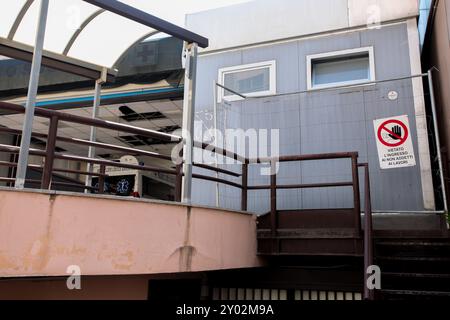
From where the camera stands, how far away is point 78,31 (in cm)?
506

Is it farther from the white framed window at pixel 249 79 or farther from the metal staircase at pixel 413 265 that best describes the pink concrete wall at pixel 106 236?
the white framed window at pixel 249 79

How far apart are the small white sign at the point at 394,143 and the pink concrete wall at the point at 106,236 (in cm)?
261

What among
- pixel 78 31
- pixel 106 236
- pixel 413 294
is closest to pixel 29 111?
pixel 106 236

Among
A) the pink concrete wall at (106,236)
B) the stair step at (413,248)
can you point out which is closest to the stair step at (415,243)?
the stair step at (413,248)

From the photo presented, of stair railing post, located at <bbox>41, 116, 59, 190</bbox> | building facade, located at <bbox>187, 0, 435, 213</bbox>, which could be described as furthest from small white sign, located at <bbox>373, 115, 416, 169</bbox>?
stair railing post, located at <bbox>41, 116, 59, 190</bbox>

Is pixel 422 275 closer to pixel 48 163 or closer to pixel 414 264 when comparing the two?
pixel 414 264

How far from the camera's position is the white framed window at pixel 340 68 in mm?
6370

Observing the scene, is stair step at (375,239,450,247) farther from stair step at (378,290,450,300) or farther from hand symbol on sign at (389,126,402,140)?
hand symbol on sign at (389,126,402,140)

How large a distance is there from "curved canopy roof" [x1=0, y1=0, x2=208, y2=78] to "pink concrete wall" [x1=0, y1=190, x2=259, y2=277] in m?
1.84

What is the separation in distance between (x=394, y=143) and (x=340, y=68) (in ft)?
5.12

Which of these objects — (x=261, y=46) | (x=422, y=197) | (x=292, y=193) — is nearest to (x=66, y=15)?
(x=261, y=46)

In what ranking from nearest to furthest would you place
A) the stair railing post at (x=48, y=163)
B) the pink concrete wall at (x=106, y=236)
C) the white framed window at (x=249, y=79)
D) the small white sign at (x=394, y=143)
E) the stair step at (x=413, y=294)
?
1. the pink concrete wall at (x=106, y=236)
2. the stair railing post at (x=48, y=163)
3. the stair step at (x=413, y=294)
4. the small white sign at (x=394, y=143)
5. the white framed window at (x=249, y=79)

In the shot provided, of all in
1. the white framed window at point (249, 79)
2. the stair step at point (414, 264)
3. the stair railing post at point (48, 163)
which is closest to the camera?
the stair railing post at point (48, 163)
